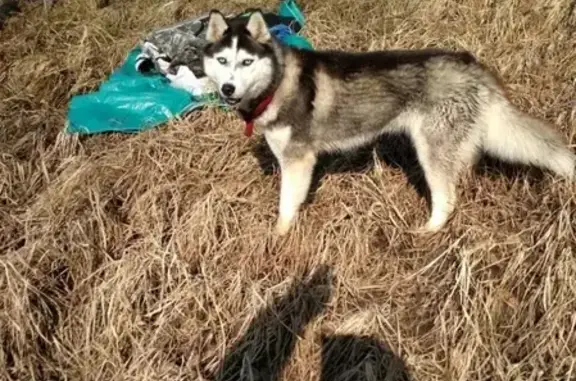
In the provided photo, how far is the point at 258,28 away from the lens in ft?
13.4

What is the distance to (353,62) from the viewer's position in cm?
428

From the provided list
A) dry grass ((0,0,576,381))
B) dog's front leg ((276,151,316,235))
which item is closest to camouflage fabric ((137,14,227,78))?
dry grass ((0,0,576,381))

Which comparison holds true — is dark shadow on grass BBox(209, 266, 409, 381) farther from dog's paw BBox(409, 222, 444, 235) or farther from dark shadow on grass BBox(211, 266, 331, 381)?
dog's paw BBox(409, 222, 444, 235)

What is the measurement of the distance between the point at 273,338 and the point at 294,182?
0.95 meters

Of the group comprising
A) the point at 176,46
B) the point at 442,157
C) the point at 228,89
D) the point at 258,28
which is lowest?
the point at 176,46

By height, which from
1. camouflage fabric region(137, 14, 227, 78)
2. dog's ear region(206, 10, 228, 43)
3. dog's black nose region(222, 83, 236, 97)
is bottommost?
camouflage fabric region(137, 14, 227, 78)

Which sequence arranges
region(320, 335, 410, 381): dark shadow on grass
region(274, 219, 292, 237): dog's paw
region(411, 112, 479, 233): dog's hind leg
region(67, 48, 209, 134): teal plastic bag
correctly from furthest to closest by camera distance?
1. region(67, 48, 209, 134): teal plastic bag
2. region(274, 219, 292, 237): dog's paw
3. region(411, 112, 479, 233): dog's hind leg
4. region(320, 335, 410, 381): dark shadow on grass

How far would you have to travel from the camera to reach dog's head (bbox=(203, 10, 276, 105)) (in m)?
3.94

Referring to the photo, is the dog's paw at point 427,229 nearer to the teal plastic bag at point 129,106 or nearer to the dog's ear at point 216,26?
the dog's ear at point 216,26

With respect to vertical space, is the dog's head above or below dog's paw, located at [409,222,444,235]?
above

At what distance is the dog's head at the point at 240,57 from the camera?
394 centimetres

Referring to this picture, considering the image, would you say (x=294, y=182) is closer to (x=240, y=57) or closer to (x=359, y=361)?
(x=240, y=57)

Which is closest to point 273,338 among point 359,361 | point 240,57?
point 359,361

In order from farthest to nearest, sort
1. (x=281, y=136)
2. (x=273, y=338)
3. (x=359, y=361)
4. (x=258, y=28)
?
(x=281, y=136)
(x=258, y=28)
(x=273, y=338)
(x=359, y=361)
